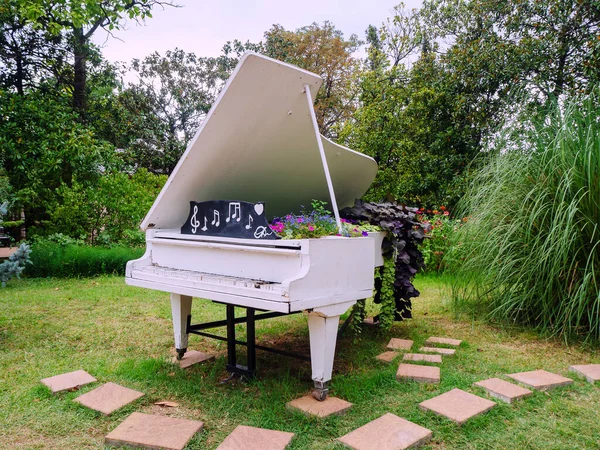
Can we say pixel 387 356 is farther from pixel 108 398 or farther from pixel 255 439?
pixel 108 398

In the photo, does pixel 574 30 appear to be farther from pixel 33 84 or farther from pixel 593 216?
pixel 33 84

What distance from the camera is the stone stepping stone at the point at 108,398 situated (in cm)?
273

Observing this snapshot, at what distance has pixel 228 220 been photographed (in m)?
3.03

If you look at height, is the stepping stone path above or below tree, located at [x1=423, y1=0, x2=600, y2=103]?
below

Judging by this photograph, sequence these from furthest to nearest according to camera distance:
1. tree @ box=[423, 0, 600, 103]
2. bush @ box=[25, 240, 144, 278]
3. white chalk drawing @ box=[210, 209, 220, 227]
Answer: tree @ box=[423, 0, 600, 103] → bush @ box=[25, 240, 144, 278] → white chalk drawing @ box=[210, 209, 220, 227]

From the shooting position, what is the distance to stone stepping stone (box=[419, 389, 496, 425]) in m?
2.50

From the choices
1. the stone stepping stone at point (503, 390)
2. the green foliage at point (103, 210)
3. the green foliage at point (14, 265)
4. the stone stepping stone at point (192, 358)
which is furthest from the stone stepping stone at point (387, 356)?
the green foliage at point (103, 210)

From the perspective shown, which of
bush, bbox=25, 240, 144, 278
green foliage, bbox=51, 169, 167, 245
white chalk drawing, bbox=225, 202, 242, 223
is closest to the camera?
white chalk drawing, bbox=225, 202, 242, 223

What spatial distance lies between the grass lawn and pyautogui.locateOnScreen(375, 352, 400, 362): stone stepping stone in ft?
0.22

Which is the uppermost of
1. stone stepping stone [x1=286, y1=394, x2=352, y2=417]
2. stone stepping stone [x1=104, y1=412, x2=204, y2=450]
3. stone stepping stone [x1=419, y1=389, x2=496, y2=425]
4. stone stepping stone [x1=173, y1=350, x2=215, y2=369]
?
stone stepping stone [x1=419, y1=389, x2=496, y2=425]

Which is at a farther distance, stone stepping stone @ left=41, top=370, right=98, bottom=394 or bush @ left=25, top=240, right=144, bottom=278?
bush @ left=25, top=240, right=144, bottom=278

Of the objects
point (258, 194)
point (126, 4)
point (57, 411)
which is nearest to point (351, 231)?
point (258, 194)

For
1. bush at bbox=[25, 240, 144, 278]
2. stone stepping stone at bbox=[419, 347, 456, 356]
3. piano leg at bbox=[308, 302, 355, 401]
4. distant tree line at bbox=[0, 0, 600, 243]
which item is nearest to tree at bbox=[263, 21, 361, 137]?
distant tree line at bbox=[0, 0, 600, 243]

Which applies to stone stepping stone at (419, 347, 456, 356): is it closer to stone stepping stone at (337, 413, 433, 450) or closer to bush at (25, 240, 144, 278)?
stone stepping stone at (337, 413, 433, 450)
